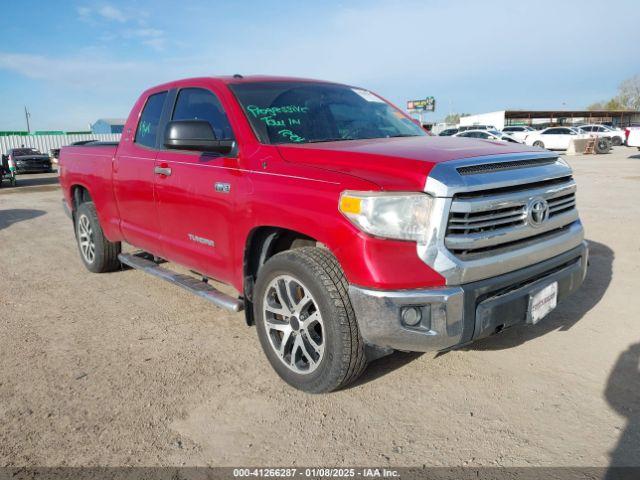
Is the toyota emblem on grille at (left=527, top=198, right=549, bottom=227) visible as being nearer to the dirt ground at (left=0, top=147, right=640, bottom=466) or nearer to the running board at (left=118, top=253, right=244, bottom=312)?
the dirt ground at (left=0, top=147, right=640, bottom=466)

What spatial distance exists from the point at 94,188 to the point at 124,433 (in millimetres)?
3187

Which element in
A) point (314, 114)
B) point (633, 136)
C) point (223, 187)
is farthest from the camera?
point (633, 136)

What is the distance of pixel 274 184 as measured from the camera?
2.90 metres

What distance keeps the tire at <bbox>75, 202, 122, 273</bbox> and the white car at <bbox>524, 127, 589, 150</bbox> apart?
1120 inches

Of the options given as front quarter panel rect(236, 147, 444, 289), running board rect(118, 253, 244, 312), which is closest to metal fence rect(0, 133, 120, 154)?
running board rect(118, 253, 244, 312)

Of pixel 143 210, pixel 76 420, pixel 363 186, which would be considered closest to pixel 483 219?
pixel 363 186

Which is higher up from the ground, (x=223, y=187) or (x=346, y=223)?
(x=223, y=187)

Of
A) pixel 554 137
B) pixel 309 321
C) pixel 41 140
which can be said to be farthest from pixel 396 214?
pixel 41 140

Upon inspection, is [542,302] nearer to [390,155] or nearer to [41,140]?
[390,155]

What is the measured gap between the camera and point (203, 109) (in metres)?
3.77

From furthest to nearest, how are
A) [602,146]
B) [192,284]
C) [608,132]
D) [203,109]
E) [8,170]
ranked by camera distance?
[608,132] → [602,146] → [8,170] → [192,284] → [203,109]

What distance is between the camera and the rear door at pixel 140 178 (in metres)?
4.16

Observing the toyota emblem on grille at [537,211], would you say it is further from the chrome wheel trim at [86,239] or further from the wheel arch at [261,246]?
the chrome wheel trim at [86,239]

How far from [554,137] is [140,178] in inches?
1184
